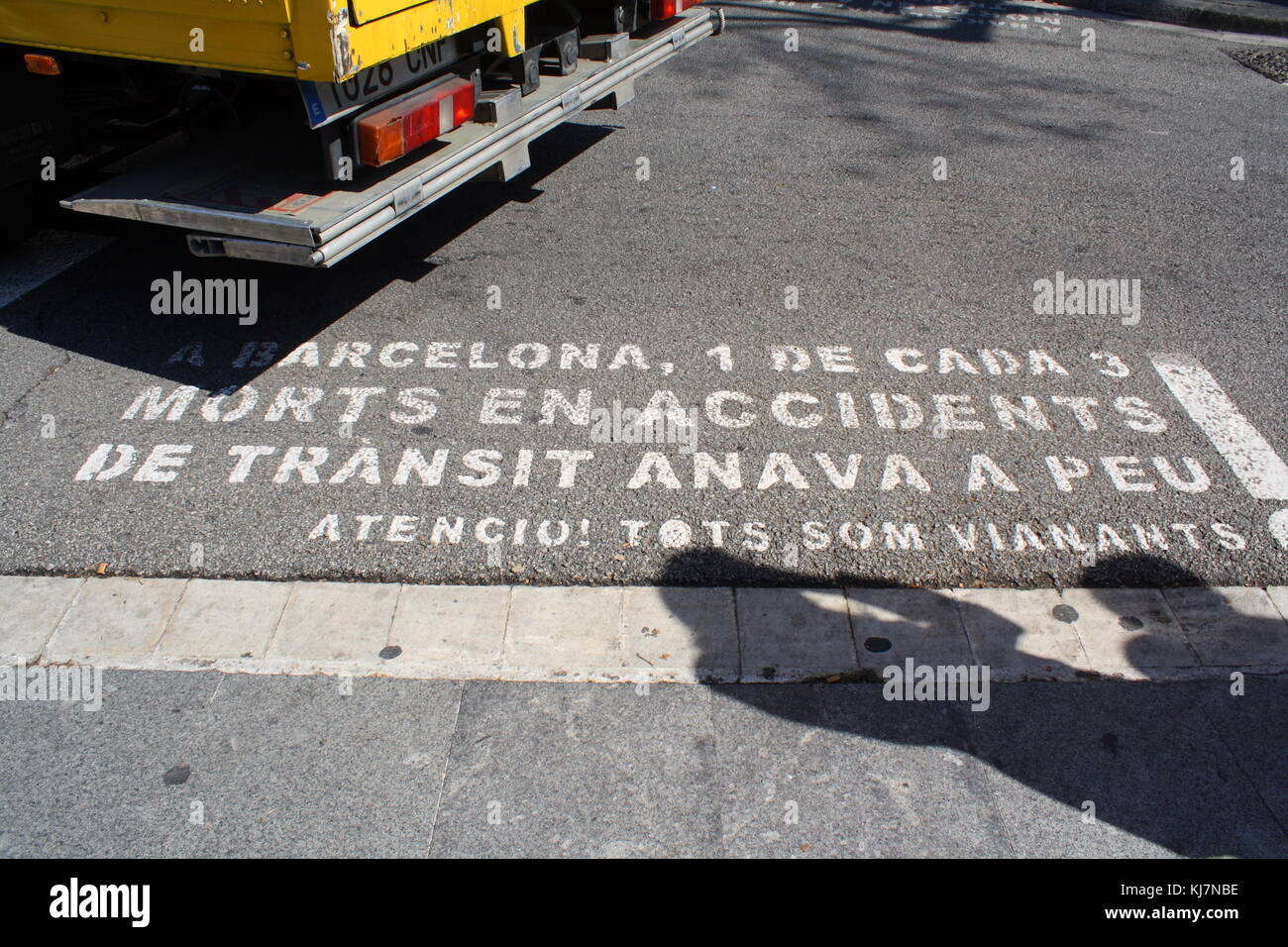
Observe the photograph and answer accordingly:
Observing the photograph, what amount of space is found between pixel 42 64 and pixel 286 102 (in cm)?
132

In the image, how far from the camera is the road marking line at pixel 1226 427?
477cm

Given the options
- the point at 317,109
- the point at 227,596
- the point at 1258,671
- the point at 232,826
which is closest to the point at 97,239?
the point at 317,109

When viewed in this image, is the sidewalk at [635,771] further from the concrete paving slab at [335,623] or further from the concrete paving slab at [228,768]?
the concrete paving slab at [335,623]

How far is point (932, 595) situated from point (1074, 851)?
1.22 m

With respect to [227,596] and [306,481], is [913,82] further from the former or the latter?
[227,596]

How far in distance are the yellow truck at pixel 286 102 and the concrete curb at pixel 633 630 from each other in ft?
5.92

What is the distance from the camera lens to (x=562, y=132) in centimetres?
895

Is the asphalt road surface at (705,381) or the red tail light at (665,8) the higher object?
the red tail light at (665,8)

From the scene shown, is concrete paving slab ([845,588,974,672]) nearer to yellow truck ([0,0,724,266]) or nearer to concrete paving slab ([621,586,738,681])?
concrete paving slab ([621,586,738,681])

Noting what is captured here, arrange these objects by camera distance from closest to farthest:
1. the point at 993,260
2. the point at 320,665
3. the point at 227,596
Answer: the point at 320,665, the point at 227,596, the point at 993,260

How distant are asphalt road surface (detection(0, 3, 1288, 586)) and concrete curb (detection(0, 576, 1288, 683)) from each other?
13 centimetres

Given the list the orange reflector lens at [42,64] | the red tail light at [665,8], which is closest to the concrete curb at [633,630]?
the orange reflector lens at [42,64]

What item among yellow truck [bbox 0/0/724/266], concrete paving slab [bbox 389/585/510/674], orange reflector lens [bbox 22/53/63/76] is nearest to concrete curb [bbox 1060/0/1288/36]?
yellow truck [bbox 0/0/724/266]

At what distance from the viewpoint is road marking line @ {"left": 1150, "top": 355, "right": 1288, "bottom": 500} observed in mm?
4766
